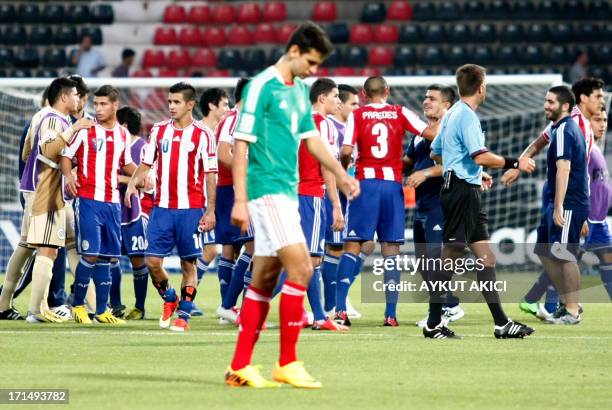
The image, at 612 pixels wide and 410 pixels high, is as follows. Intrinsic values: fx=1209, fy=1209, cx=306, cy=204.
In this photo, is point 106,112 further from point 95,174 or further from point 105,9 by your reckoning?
point 105,9

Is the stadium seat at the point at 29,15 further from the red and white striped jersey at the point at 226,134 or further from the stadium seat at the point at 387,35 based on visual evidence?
the red and white striped jersey at the point at 226,134

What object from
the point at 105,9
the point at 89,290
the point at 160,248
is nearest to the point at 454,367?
the point at 160,248

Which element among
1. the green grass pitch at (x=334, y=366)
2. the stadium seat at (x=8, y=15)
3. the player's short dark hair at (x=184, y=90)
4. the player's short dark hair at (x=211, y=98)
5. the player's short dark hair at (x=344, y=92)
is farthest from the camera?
the stadium seat at (x=8, y=15)

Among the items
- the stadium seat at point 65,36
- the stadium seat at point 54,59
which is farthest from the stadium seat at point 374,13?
the stadium seat at point 54,59

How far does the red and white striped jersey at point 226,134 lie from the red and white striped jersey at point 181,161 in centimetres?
22

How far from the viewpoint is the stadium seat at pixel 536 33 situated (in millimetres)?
24828

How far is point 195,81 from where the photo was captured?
16859mm

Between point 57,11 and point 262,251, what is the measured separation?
2112 centimetres

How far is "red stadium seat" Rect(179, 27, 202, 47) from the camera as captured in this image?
86.6ft

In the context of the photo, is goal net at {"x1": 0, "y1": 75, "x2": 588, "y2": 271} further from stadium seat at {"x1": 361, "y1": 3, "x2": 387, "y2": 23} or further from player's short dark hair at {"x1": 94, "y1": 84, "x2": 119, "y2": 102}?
player's short dark hair at {"x1": 94, "y1": 84, "x2": 119, "y2": 102}

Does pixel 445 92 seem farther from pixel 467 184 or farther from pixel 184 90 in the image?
pixel 184 90

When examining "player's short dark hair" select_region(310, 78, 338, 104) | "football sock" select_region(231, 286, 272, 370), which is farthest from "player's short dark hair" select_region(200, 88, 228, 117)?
"football sock" select_region(231, 286, 272, 370)

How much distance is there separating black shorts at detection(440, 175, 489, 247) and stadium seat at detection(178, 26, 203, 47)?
17.8m

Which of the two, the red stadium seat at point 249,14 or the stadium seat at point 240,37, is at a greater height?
the red stadium seat at point 249,14
